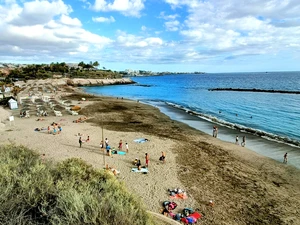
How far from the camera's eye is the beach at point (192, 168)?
11.2m

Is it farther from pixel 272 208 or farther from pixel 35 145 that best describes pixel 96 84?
pixel 272 208

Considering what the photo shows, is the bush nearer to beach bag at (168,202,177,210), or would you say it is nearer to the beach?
beach bag at (168,202,177,210)

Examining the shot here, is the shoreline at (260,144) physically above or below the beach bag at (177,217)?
below

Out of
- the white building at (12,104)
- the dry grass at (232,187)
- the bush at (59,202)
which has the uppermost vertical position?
the bush at (59,202)

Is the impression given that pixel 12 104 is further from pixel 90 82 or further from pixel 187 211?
pixel 90 82

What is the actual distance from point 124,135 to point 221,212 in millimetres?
14085

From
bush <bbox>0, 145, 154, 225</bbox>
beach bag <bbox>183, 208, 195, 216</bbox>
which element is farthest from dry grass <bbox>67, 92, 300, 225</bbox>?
bush <bbox>0, 145, 154, 225</bbox>

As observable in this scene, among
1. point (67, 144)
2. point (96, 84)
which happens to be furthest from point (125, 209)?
point (96, 84)

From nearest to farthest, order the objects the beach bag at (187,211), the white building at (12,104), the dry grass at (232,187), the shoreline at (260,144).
→ the beach bag at (187,211)
the dry grass at (232,187)
the shoreline at (260,144)
the white building at (12,104)

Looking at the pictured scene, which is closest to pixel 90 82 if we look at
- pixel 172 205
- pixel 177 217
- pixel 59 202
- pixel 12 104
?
pixel 12 104

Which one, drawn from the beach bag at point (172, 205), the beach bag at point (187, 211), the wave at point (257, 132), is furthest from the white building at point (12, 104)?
the beach bag at point (187, 211)

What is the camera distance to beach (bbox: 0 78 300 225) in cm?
1116

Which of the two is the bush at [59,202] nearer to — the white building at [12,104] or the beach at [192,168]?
the beach at [192,168]

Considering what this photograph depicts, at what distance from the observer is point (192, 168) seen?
15.7m
